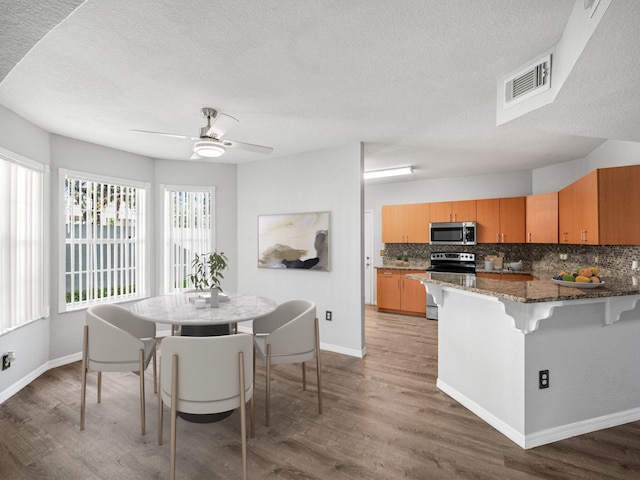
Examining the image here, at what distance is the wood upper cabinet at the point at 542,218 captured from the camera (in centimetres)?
463

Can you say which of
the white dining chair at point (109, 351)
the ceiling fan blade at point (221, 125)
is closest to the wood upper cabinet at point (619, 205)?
the ceiling fan blade at point (221, 125)

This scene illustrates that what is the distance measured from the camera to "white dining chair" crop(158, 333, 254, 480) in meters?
1.90

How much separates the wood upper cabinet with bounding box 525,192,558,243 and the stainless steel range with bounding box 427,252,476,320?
947 mm

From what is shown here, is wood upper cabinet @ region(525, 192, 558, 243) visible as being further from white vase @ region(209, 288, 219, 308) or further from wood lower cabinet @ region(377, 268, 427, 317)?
white vase @ region(209, 288, 219, 308)

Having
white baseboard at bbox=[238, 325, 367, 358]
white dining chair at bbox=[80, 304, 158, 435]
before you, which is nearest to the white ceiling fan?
white dining chair at bbox=[80, 304, 158, 435]

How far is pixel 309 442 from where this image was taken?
2303 millimetres

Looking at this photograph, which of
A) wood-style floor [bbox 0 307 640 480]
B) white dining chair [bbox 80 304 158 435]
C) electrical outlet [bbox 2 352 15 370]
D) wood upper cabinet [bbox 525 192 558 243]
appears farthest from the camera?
wood upper cabinet [bbox 525 192 558 243]

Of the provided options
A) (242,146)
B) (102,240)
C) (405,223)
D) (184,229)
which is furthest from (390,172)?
(102,240)

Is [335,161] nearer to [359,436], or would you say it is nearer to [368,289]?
[359,436]

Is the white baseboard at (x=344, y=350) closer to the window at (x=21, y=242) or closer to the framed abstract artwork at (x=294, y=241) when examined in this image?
the framed abstract artwork at (x=294, y=241)

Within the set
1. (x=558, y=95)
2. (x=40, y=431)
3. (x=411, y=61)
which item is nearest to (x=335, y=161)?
(x=411, y=61)

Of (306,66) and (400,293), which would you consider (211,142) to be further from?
(400,293)

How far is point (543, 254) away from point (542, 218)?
886 mm

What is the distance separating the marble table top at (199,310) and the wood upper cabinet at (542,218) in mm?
4087
